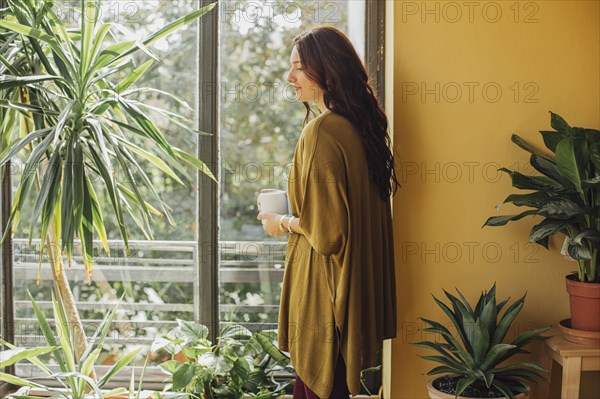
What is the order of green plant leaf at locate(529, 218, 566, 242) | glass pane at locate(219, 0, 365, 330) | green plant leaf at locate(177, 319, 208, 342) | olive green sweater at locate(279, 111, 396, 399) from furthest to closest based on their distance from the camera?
1. glass pane at locate(219, 0, 365, 330)
2. green plant leaf at locate(177, 319, 208, 342)
3. green plant leaf at locate(529, 218, 566, 242)
4. olive green sweater at locate(279, 111, 396, 399)

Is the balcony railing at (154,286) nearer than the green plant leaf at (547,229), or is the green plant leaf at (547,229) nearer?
the green plant leaf at (547,229)

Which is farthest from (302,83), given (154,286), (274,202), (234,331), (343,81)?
(154,286)

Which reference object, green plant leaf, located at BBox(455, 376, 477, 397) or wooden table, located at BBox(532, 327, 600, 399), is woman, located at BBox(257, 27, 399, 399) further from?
wooden table, located at BBox(532, 327, 600, 399)

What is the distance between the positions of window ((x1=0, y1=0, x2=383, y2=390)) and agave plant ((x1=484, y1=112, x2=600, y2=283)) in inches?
34.4

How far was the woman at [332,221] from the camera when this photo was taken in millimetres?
2418

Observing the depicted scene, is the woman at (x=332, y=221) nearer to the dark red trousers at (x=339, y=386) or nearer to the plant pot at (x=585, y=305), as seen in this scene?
the dark red trousers at (x=339, y=386)

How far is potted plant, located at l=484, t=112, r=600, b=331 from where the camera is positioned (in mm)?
2562

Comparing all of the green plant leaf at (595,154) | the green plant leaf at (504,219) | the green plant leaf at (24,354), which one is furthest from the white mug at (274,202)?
the green plant leaf at (595,154)

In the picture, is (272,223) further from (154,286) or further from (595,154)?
(595,154)

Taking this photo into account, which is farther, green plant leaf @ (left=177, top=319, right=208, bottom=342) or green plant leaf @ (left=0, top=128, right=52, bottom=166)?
green plant leaf @ (left=177, top=319, right=208, bottom=342)

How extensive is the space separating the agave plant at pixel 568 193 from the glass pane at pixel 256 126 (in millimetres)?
985

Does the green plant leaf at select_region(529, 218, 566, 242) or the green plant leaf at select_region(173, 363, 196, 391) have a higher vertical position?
the green plant leaf at select_region(529, 218, 566, 242)

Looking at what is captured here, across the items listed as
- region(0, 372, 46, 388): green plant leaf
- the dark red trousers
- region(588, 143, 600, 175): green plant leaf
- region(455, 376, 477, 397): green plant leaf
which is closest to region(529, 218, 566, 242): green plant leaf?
region(588, 143, 600, 175): green plant leaf

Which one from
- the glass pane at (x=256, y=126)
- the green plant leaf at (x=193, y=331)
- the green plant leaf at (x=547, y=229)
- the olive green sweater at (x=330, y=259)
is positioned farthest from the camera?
the glass pane at (x=256, y=126)
